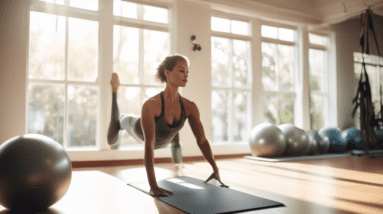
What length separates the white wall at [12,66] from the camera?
13.1 ft

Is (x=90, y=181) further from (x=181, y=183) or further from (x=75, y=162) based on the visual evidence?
(x=75, y=162)

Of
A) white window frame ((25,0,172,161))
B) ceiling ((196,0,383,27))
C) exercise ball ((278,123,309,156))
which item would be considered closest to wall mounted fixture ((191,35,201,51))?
ceiling ((196,0,383,27))

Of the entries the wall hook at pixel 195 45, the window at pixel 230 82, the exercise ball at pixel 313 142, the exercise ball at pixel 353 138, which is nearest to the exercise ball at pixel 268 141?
the exercise ball at pixel 313 142

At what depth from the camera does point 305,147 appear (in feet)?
17.3

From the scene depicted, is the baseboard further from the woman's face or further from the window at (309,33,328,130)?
the window at (309,33,328,130)

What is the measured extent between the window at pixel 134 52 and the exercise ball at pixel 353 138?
3.75 meters

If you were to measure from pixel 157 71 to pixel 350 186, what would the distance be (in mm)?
2067

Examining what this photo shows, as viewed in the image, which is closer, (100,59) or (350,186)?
(350,186)

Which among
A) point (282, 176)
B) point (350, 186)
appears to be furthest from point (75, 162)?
point (350, 186)

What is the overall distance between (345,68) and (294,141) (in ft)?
10.1

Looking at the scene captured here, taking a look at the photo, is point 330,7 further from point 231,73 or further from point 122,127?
point 122,127

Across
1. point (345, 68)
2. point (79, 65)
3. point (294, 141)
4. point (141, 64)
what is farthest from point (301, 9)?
point (79, 65)

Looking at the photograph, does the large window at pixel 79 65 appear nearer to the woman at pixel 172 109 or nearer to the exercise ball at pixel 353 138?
the woman at pixel 172 109

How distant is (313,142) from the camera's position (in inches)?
214
